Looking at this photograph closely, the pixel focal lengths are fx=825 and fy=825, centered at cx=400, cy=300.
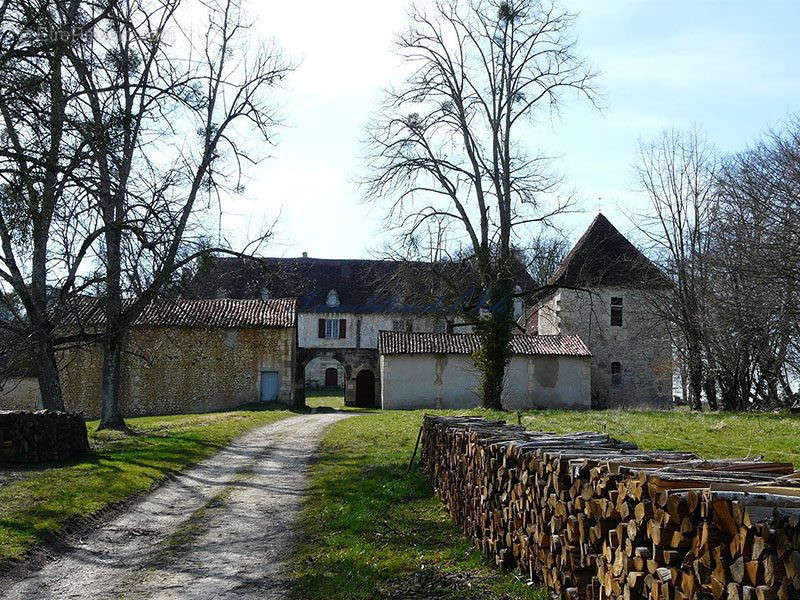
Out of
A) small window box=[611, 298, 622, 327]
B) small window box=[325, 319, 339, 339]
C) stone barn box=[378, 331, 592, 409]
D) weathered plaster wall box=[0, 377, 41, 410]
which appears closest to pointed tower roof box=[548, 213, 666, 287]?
small window box=[611, 298, 622, 327]

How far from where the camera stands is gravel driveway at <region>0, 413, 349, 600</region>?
25.8 feet

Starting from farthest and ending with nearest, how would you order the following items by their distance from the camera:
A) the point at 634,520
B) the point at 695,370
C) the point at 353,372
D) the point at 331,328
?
the point at 331,328
the point at 353,372
the point at 695,370
the point at 634,520

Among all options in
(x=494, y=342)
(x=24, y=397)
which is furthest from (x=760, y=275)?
(x=24, y=397)

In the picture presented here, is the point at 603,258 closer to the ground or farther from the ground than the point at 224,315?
farther from the ground

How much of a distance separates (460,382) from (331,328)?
24.6 meters

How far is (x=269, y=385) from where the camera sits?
132 feet

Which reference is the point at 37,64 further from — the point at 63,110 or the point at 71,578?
the point at 71,578

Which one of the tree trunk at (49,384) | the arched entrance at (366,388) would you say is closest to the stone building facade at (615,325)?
the arched entrance at (366,388)

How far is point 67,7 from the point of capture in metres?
9.80

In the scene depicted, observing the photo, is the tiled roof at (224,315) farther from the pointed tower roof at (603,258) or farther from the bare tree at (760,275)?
the bare tree at (760,275)

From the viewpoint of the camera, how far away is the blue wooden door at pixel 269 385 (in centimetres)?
4019

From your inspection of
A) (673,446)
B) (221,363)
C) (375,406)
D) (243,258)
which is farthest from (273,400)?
(673,446)

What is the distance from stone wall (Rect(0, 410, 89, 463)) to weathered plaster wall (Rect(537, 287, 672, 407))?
97.4 ft

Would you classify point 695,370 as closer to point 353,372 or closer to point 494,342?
point 494,342
